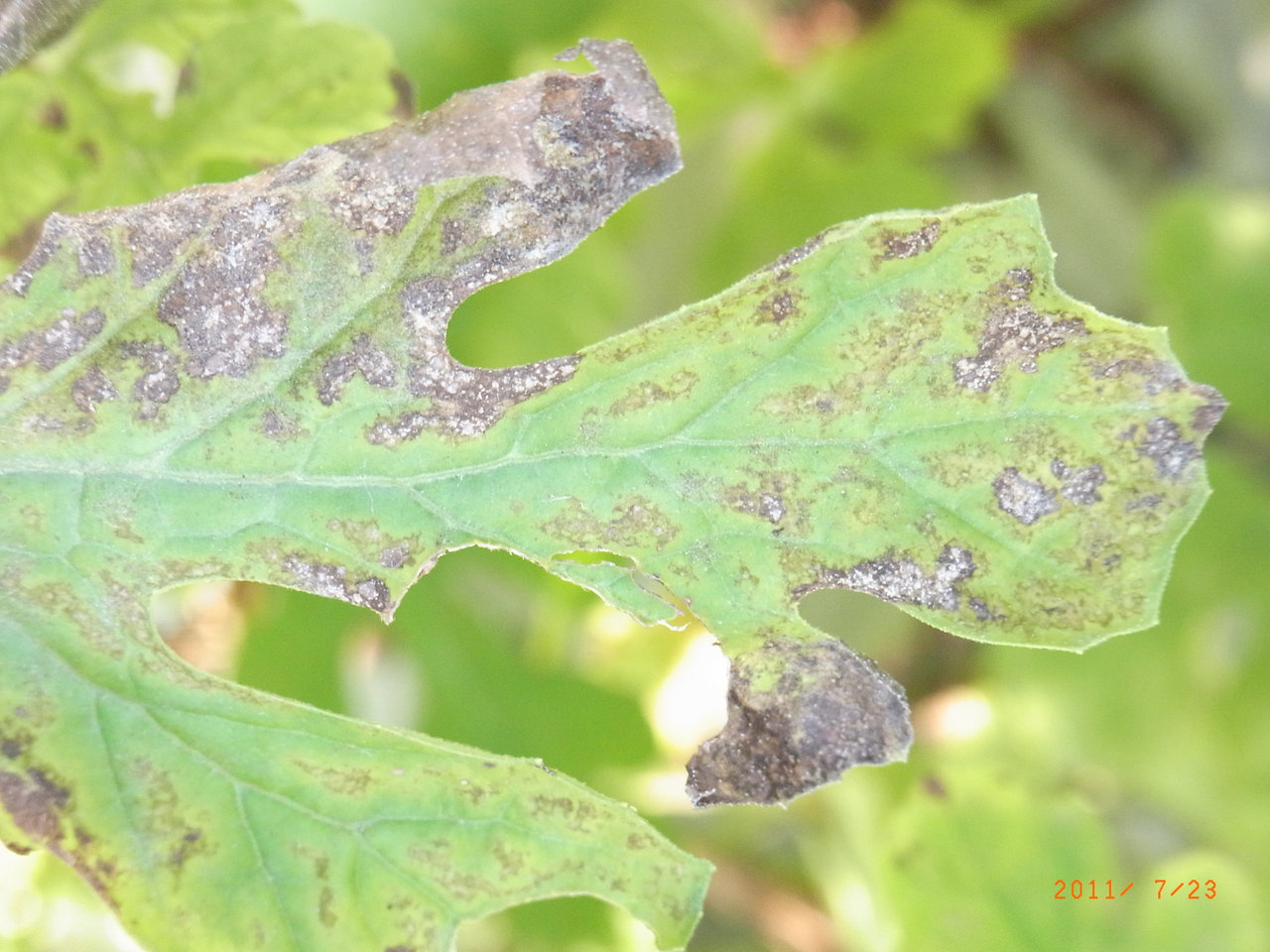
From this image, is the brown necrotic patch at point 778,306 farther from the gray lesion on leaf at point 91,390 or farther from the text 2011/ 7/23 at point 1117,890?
the text 2011/ 7/23 at point 1117,890

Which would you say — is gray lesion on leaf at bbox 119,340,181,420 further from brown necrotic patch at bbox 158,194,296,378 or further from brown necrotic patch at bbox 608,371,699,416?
brown necrotic patch at bbox 608,371,699,416

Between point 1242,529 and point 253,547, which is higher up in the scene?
point 1242,529

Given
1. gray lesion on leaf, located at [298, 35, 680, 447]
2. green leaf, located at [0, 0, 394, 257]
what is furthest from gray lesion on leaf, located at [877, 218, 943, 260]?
green leaf, located at [0, 0, 394, 257]

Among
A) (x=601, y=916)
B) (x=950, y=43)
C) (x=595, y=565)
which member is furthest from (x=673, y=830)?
(x=950, y=43)

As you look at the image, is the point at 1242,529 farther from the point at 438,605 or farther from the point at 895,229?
the point at 895,229

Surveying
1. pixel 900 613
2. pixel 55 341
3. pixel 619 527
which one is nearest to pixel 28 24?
pixel 55 341

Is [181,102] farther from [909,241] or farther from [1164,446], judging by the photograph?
[1164,446]
